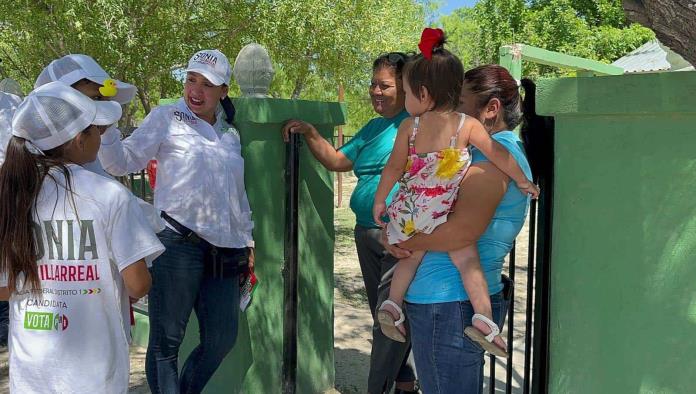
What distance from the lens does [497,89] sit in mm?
2432

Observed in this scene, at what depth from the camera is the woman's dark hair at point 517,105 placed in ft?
8.00

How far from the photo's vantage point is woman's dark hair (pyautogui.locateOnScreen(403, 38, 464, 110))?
2.27 meters

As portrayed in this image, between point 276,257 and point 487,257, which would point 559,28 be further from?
point 487,257

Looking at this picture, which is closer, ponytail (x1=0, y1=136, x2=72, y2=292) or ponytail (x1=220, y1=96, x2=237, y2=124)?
ponytail (x1=0, y1=136, x2=72, y2=292)

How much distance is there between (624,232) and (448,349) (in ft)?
2.22

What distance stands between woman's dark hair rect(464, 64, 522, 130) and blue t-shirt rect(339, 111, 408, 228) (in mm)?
858

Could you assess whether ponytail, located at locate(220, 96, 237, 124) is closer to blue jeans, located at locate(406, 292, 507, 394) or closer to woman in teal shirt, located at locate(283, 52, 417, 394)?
woman in teal shirt, located at locate(283, 52, 417, 394)

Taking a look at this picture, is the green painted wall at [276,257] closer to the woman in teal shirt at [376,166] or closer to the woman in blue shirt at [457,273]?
the woman in teal shirt at [376,166]

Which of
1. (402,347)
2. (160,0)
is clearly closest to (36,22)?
(160,0)

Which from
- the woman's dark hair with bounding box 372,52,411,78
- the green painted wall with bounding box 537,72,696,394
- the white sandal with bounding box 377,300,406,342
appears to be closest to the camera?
the green painted wall with bounding box 537,72,696,394

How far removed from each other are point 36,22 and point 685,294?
28.6 feet

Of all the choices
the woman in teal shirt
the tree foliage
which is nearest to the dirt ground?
the woman in teal shirt

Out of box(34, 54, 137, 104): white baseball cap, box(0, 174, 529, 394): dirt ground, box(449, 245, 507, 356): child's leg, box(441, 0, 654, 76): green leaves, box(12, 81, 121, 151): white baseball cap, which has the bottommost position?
box(0, 174, 529, 394): dirt ground

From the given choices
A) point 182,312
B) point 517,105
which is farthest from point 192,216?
point 517,105
